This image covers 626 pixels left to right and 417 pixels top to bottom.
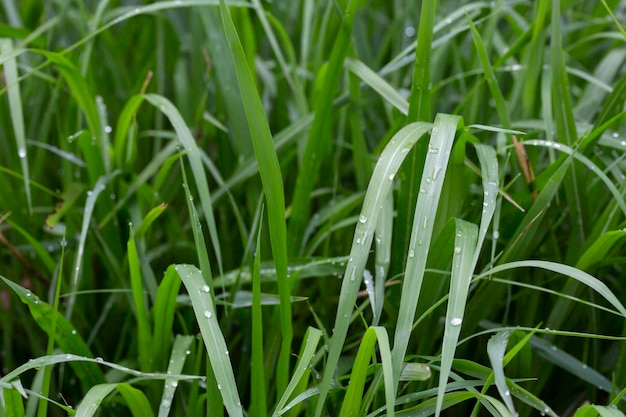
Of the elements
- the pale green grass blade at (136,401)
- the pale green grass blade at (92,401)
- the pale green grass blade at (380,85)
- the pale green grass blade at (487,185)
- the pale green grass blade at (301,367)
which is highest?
the pale green grass blade at (380,85)

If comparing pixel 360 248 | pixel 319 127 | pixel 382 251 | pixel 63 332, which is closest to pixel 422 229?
pixel 360 248

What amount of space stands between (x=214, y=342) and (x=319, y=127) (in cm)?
35

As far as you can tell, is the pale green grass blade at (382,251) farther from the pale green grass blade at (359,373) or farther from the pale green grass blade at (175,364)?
the pale green grass blade at (175,364)

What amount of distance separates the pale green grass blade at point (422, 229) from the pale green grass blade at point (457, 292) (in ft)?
0.10

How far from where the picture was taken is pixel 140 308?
2.60 ft

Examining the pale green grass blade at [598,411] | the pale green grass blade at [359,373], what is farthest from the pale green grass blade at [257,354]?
the pale green grass blade at [598,411]

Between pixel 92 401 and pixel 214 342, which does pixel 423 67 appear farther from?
pixel 92 401

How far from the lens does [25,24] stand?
4.23ft

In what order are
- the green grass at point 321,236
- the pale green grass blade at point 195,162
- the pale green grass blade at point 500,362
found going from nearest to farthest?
the pale green grass blade at point 500,362 < the green grass at point 321,236 < the pale green grass blade at point 195,162

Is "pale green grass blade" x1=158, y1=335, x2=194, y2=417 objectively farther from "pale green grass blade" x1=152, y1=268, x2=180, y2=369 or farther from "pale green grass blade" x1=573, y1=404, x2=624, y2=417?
"pale green grass blade" x1=573, y1=404, x2=624, y2=417

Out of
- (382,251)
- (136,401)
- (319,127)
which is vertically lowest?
(136,401)

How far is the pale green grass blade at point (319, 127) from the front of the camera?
0.90 meters

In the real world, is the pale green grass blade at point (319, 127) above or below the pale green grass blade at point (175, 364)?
above

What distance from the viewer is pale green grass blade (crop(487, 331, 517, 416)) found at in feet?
1.89
